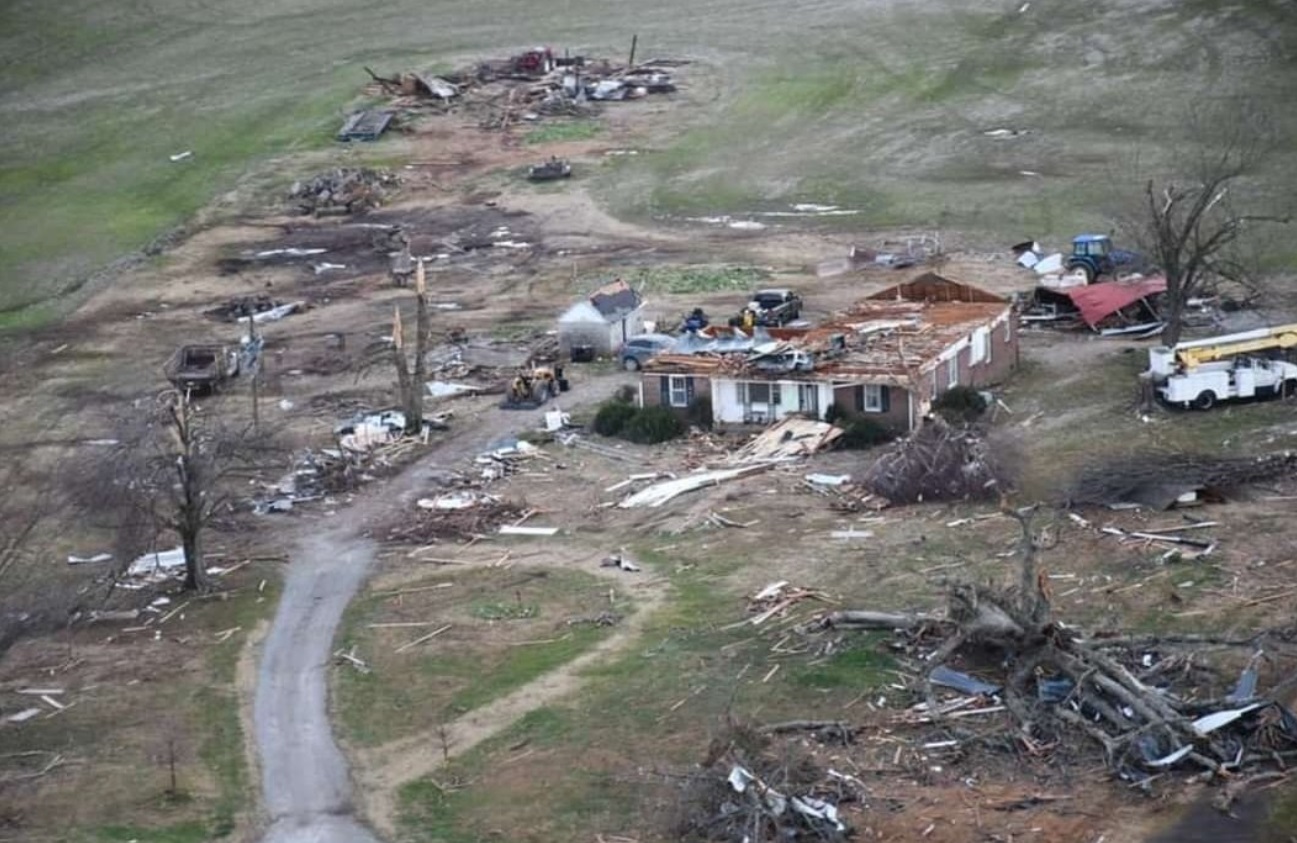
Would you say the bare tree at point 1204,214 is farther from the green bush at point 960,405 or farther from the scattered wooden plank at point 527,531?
the scattered wooden plank at point 527,531

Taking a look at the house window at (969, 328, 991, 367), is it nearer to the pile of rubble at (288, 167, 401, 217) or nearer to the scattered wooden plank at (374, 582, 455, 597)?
the scattered wooden plank at (374, 582, 455, 597)

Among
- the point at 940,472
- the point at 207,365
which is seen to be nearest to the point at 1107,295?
the point at 940,472

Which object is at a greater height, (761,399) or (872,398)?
(872,398)

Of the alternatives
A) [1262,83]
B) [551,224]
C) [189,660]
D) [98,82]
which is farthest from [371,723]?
[98,82]

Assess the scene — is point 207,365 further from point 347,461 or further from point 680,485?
point 680,485

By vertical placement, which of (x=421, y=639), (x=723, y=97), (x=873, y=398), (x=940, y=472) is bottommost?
(x=723, y=97)

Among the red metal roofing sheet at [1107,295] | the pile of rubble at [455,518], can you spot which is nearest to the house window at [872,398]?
the pile of rubble at [455,518]
